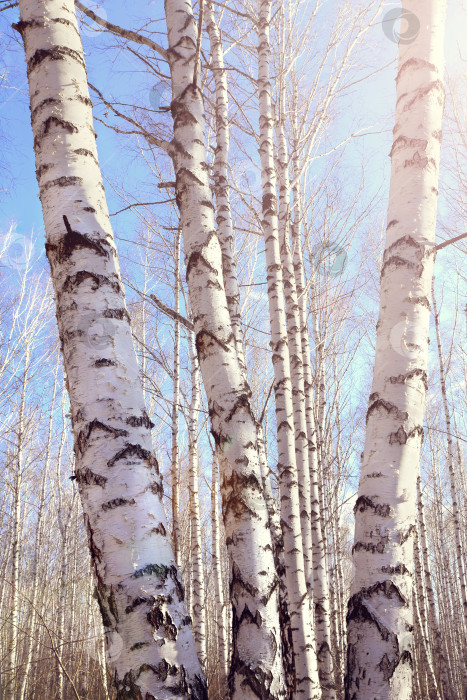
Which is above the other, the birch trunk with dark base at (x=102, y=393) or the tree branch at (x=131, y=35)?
the tree branch at (x=131, y=35)

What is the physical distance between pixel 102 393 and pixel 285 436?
215 cm

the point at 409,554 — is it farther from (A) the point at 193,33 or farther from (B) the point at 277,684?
(A) the point at 193,33

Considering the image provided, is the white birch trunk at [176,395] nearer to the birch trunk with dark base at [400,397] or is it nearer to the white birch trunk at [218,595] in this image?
the white birch trunk at [218,595]

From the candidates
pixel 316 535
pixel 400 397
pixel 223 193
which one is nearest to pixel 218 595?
pixel 316 535

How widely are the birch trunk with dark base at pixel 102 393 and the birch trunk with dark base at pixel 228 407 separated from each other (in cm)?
31

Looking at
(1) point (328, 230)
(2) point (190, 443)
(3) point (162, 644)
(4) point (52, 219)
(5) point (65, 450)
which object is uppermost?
(1) point (328, 230)

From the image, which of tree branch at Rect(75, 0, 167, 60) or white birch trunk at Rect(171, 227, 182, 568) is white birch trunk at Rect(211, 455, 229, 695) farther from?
tree branch at Rect(75, 0, 167, 60)

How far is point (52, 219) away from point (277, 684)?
5.07 ft

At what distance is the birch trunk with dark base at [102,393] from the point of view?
1.08 meters

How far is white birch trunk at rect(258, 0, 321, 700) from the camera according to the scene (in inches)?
105

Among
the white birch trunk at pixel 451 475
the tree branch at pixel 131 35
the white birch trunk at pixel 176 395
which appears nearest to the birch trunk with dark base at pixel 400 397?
the tree branch at pixel 131 35

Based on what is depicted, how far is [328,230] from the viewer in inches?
273

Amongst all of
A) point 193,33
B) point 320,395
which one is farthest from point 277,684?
point 320,395

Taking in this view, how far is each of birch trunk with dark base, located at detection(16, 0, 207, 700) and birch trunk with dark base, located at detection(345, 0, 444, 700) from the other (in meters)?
0.47
